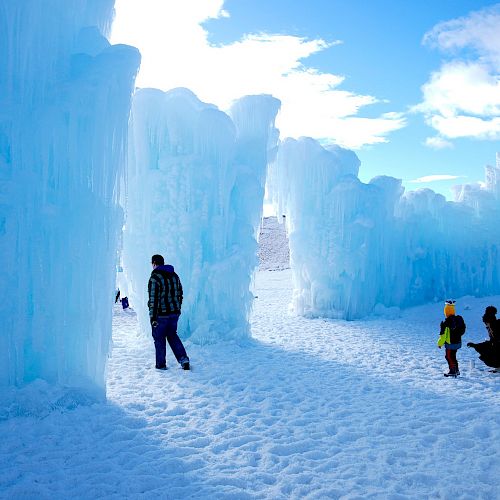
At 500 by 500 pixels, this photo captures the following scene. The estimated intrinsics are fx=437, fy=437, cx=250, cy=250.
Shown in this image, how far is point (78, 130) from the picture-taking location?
17.2ft

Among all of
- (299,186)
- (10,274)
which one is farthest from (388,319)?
(10,274)

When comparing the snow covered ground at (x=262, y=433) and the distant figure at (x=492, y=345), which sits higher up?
the distant figure at (x=492, y=345)

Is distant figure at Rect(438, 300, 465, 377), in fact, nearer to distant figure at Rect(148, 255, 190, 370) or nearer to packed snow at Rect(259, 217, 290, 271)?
distant figure at Rect(148, 255, 190, 370)

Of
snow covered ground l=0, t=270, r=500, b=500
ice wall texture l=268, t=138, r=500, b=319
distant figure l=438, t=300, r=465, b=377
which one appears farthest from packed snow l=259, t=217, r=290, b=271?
snow covered ground l=0, t=270, r=500, b=500

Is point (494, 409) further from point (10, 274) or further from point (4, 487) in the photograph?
point (10, 274)

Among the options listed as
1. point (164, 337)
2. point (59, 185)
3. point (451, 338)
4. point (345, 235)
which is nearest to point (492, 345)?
point (451, 338)

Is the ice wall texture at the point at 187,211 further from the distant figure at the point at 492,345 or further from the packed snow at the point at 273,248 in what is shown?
the packed snow at the point at 273,248

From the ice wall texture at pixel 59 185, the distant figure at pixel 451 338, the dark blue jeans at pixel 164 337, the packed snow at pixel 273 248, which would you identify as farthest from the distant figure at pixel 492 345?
the packed snow at pixel 273 248

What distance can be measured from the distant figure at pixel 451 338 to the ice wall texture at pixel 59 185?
4859mm

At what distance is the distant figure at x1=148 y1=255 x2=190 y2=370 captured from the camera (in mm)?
6688

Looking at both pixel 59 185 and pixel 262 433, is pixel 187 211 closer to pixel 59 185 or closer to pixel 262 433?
pixel 59 185

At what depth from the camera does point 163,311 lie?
22.1 feet

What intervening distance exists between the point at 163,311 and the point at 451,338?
4.37 metres

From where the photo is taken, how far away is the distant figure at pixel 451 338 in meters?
6.54
